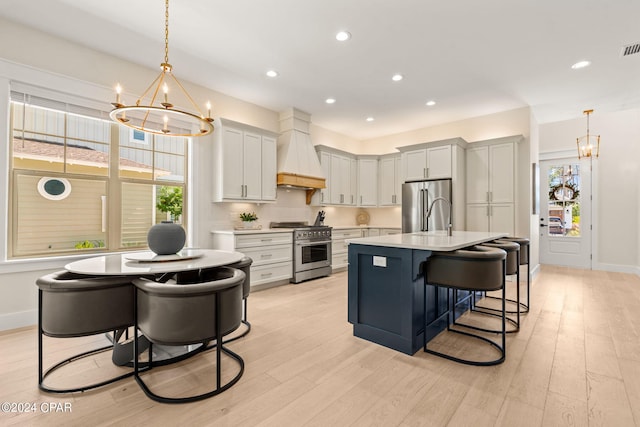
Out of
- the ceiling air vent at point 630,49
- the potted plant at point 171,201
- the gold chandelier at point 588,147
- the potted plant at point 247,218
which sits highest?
the ceiling air vent at point 630,49

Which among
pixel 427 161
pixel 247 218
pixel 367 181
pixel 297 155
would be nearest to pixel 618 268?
pixel 427 161

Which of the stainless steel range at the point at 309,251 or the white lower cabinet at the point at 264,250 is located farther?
the stainless steel range at the point at 309,251

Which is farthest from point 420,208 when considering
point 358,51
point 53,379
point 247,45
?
point 53,379

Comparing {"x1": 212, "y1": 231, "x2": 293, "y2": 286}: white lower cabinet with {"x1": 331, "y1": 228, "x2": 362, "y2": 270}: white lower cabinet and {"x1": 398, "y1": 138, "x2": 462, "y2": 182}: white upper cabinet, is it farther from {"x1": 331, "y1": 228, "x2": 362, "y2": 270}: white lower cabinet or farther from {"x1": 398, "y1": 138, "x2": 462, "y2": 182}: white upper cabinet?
{"x1": 398, "y1": 138, "x2": 462, "y2": 182}: white upper cabinet

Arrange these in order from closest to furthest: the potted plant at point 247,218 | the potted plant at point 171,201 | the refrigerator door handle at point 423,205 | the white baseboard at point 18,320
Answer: the white baseboard at point 18,320 → the potted plant at point 171,201 → the potted plant at point 247,218 → the refrigerator door handle at point 423,205

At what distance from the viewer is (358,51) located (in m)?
3.46

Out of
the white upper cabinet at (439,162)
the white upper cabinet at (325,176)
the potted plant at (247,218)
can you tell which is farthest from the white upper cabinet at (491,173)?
the potted plant at (247,218)

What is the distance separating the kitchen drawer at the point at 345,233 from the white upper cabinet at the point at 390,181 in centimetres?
103

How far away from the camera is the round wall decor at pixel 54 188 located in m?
3.16

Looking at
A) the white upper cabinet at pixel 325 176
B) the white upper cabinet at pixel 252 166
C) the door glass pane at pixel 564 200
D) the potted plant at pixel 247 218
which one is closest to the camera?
the white upper cabinet at pixel 252 166

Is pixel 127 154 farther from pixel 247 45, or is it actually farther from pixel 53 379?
pixel 53 379

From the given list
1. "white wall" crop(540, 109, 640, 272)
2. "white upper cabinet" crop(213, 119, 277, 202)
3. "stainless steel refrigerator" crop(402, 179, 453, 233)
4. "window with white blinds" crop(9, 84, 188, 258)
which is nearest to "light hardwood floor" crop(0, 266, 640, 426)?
"window with white blinds" crop(9, 84, 188, 258)

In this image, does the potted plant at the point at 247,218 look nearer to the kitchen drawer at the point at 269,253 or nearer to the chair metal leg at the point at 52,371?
the kitchen drawer at the point at 269,253

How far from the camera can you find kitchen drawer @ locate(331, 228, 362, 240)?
5768mm
